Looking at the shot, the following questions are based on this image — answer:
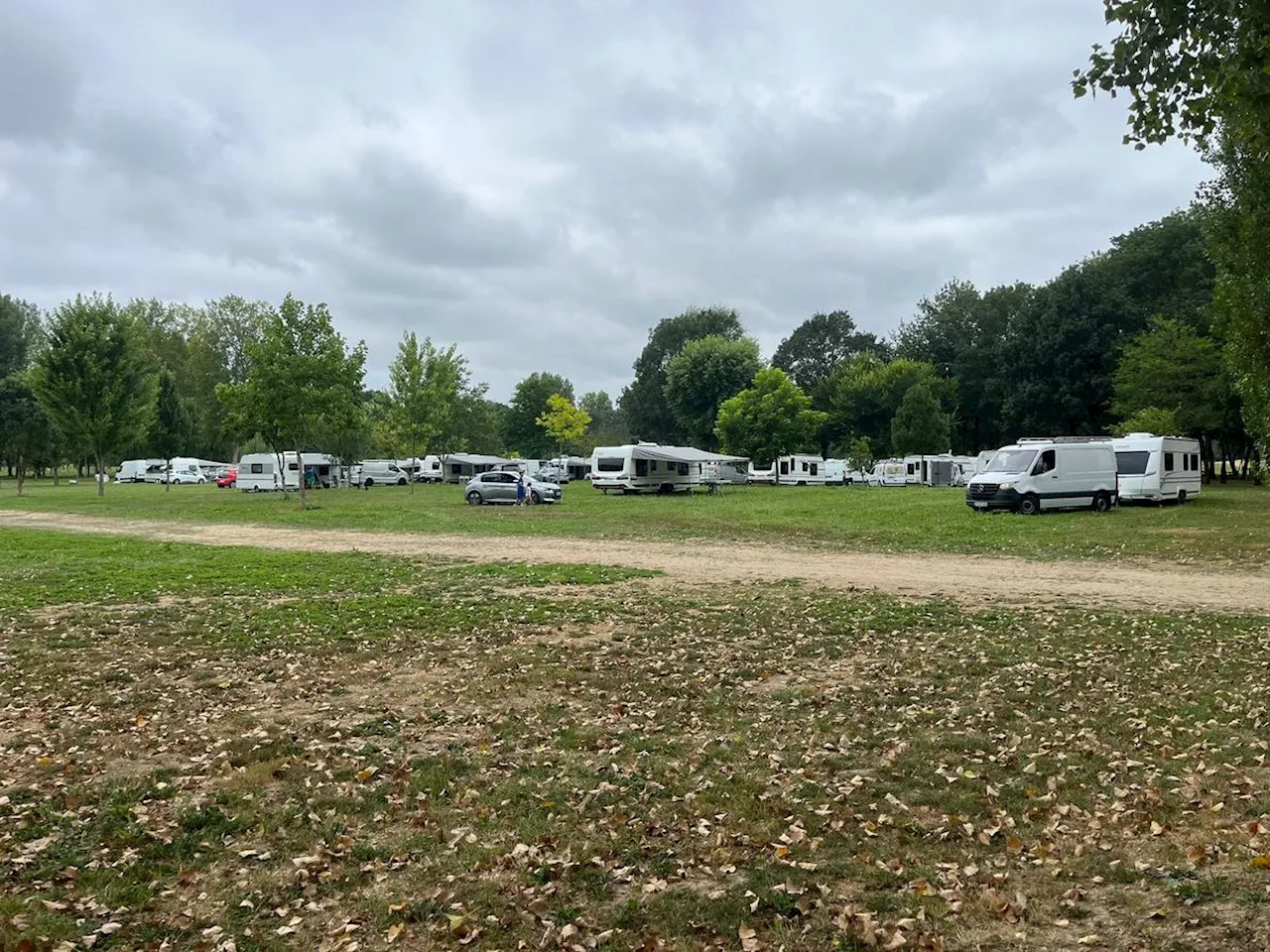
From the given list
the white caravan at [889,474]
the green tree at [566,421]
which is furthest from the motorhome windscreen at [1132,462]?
the green tree at [566,421]

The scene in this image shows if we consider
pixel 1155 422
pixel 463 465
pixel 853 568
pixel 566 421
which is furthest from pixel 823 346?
pixel 853 568

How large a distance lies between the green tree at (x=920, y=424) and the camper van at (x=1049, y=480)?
29.5 m

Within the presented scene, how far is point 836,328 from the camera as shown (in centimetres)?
8206

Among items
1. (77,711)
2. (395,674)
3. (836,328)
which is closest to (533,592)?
(395,674)

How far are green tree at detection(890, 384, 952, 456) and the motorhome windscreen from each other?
93.7 feet

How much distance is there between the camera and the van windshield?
29.2 metres

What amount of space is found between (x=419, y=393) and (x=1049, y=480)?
3318cm

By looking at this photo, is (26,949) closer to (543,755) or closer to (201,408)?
(543,755)

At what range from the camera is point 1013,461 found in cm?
2973

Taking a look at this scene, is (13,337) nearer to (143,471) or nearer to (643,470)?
(143,471)

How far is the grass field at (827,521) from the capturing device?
20562 mm

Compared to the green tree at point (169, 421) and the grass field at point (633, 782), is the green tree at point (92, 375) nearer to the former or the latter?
the green tree at point (169, 421)

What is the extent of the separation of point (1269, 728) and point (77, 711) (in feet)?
29.3

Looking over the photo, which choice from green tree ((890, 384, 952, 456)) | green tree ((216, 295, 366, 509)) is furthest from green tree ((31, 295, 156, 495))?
green tree ((890, 384, 952, 456))
